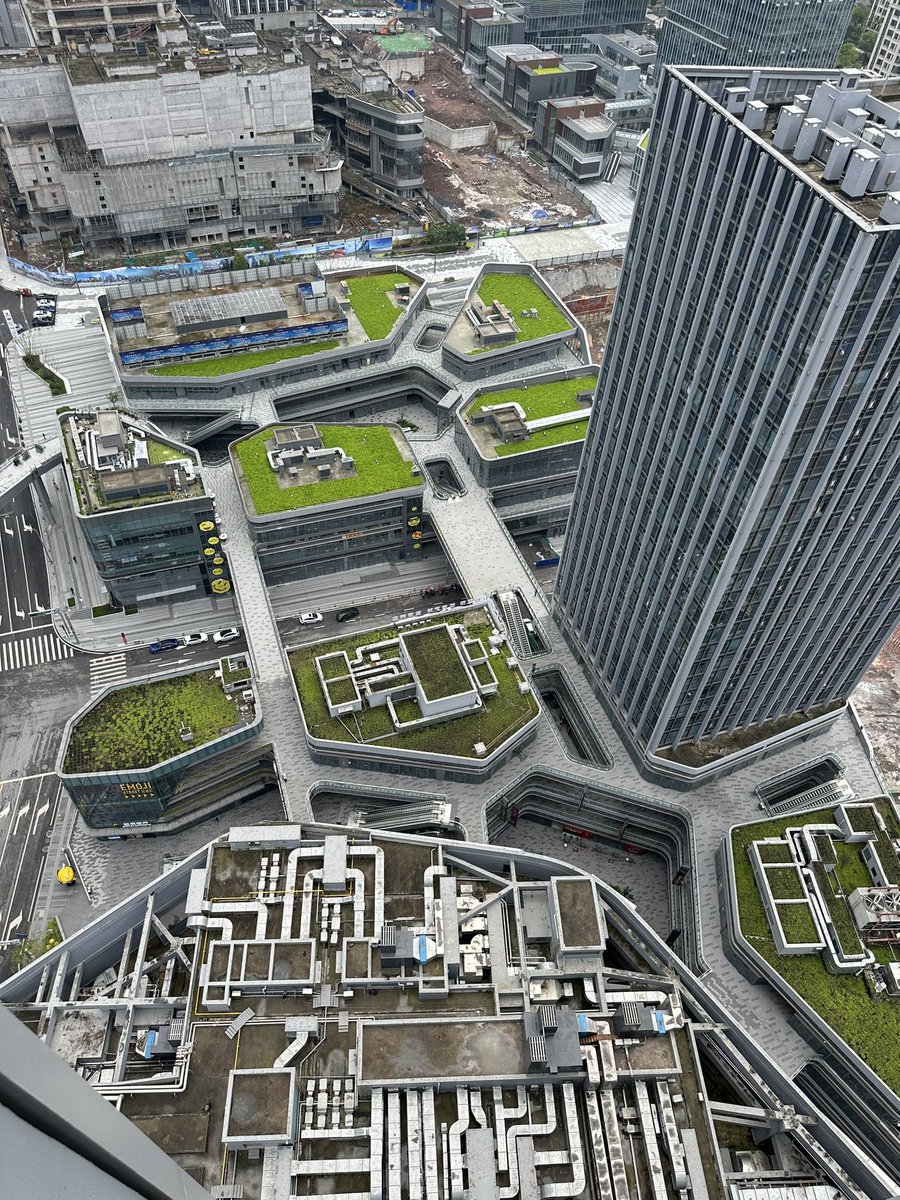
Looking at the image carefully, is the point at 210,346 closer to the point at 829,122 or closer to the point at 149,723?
the point at 149,723

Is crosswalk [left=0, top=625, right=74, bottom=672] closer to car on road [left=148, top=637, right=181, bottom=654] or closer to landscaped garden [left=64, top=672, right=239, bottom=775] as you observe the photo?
car on road [left=148, top=637, right=181, bottom=654]

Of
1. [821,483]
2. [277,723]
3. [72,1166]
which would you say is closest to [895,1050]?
[821,483]

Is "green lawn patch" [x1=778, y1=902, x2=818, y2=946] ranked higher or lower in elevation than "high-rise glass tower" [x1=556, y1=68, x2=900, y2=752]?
lower

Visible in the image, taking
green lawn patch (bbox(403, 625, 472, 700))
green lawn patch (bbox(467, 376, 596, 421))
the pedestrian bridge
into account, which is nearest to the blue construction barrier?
the pedestrian bridge

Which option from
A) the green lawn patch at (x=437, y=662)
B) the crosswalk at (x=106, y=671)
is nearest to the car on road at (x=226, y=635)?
the crosswalk at (x=106, y=671)

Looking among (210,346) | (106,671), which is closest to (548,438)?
(210,346)

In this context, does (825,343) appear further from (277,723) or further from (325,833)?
(277,723)
